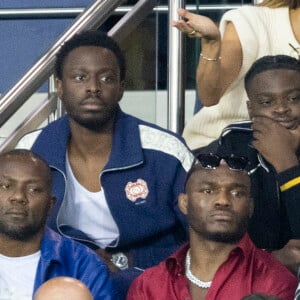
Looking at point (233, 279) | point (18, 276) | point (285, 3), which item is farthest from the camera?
point (285, 3)

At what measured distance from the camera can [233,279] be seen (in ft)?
15.8

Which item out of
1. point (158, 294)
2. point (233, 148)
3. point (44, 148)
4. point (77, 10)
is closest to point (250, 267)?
point (158, 294)

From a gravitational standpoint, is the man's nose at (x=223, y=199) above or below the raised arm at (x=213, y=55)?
below

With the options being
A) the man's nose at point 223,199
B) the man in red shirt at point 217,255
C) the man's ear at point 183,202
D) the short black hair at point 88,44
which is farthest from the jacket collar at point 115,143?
the man's nose at point 223,199

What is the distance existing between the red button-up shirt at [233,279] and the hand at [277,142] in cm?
43

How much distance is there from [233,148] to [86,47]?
0.72 metres

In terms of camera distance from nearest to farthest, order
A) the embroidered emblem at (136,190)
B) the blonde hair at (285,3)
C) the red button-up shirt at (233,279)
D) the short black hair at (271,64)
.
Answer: the red button-up shirt at (233,279)
the embroidered emblem at (136,190)
the short black hair at (271,64)
the blonde hair at (285,3)

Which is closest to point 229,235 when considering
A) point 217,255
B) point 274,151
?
point 217,255

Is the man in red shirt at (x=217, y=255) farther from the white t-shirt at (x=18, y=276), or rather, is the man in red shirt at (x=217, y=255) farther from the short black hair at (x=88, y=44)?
the short black hair at (x=88, y=44)

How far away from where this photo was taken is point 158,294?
15.9 ft

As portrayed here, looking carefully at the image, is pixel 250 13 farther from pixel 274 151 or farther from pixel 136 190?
pixel 136 190

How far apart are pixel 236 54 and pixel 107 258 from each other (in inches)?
42.0

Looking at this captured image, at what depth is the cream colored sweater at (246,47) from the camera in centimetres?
569

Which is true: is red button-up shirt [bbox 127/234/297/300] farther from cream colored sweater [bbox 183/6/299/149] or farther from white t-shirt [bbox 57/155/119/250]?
cream colored sweater [bbox 183/6/299/149]
